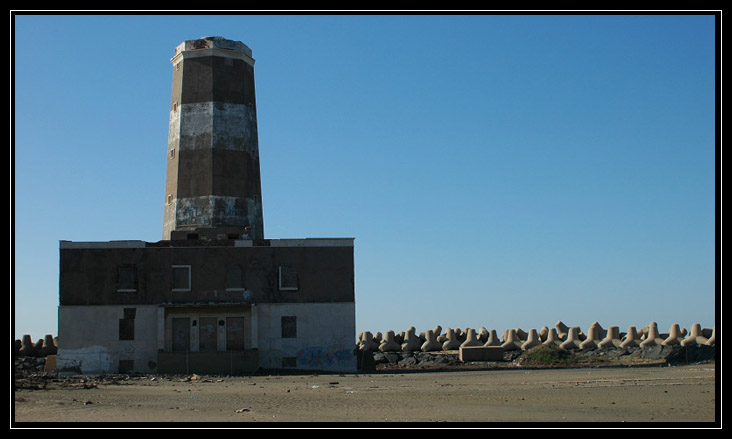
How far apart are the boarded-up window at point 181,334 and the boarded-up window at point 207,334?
1.23 feet

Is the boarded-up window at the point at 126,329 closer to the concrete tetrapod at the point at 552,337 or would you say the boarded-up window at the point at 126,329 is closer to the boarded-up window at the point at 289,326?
the boarded-up window at the point at 289,326

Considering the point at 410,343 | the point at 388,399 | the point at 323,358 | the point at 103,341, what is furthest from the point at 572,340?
the point at 388,399

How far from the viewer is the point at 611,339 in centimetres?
4562

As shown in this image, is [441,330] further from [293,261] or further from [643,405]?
[643,405]

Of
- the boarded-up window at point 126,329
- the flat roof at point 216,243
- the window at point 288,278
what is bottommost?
the boarded-up window at point 126,329

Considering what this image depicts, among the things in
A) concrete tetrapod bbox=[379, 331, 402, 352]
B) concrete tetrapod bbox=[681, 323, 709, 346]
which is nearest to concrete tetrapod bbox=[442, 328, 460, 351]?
concrete tetrapod bbox=[379, 331, 402, 352]

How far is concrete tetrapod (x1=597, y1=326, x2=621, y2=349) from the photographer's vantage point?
44.3 metres

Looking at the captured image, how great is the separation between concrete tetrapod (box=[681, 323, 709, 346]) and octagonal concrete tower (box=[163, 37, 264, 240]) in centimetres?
1733

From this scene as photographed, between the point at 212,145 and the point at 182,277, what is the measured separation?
5.95 metres

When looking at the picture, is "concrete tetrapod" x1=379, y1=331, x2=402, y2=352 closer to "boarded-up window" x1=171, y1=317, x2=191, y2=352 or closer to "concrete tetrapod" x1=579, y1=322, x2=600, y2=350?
"concrete tetrapod" x1=579, y1=322, x2=600, y2=350

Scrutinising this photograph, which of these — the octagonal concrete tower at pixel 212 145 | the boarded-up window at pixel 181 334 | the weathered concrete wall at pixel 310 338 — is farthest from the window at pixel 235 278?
the octagonal concrete tower at pixel 212 145

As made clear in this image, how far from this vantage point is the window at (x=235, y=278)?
113ft

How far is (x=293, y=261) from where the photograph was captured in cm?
3466

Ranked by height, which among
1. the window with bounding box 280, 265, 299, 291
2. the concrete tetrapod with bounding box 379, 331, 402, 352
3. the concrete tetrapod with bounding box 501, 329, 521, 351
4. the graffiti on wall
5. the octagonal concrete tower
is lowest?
the concrete tetrapod with bounding box 379, 331, 402, 352
